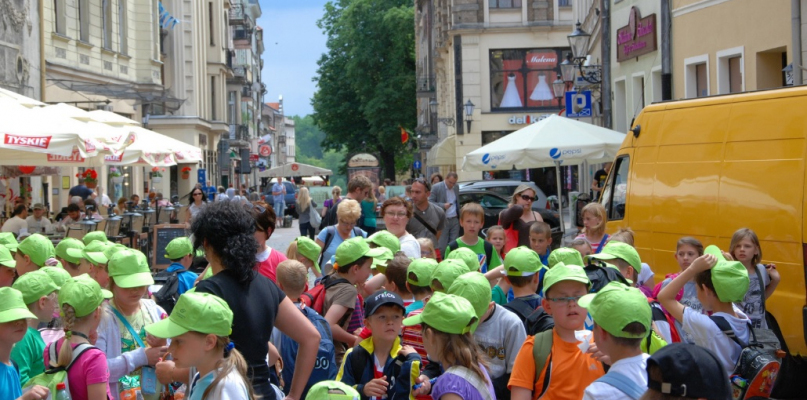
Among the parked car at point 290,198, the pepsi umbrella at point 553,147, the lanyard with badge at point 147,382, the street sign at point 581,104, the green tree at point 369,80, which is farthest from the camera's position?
the green tree at point 369,80

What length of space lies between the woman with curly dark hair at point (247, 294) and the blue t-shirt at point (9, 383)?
2.33 ft

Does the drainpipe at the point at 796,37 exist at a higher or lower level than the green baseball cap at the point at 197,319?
higher

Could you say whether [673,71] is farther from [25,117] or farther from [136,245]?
[25,117]

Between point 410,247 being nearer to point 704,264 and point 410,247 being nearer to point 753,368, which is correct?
point 704,264

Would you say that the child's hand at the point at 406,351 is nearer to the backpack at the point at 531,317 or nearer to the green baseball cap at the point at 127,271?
the backpack at the point at 531,317

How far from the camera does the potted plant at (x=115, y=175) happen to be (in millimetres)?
31469

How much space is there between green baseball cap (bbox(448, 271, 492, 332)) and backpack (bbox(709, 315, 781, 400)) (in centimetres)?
133

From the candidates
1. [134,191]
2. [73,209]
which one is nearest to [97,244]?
[73,209]

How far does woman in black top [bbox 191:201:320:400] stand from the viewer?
4531 millimetres

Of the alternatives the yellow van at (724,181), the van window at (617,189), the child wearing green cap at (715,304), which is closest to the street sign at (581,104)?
the van window at (617,189)

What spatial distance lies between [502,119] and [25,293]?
127 ft

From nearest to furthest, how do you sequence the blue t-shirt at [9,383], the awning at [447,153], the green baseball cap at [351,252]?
the blue t-shirt at [9,383] → the green baseball cap at [351,252] → the awning at [447,153]

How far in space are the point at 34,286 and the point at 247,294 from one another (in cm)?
144

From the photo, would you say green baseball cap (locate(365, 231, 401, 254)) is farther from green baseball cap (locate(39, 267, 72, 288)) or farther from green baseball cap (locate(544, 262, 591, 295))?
green baseball cap (locate(544, 262, 591, 295))
